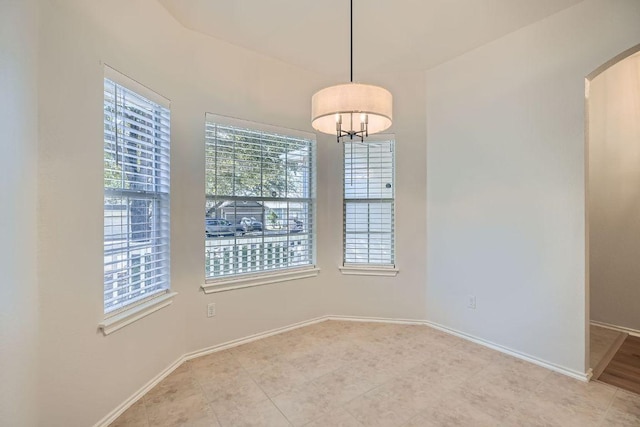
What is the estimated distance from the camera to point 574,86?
91.7 inches

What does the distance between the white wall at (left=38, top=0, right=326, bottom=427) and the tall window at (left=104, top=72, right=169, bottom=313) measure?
9 centimetres

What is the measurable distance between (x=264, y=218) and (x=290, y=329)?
1.23 meters

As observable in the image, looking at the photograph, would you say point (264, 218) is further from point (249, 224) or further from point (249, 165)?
point (249, 165)

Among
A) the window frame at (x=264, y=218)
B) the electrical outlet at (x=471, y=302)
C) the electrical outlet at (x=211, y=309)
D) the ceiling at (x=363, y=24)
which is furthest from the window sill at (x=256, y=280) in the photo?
the ceiling at (x=363, y=24)

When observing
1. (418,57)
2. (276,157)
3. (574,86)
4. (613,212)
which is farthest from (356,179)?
(613,212)

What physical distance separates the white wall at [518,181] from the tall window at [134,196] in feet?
8.74

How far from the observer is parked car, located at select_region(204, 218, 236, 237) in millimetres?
2750

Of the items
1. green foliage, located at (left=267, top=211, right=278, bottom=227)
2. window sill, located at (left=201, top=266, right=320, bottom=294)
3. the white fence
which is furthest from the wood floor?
green foliage, located at (left=267, top=211, right=278, bottom=227)

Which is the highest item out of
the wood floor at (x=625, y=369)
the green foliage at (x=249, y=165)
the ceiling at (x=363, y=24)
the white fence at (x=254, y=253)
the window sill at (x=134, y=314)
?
the ceiling at (x=363, y=24)

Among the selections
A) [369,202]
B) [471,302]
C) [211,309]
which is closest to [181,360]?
[211,309]

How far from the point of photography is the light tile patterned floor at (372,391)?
1882mm

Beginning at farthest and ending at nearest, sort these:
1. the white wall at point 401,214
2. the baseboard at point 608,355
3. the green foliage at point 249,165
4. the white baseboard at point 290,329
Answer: the white wall at point 401,214 < the green foliage at point 249,165 < the baseboard at point 608,355 < the white baseboard at point 290,329

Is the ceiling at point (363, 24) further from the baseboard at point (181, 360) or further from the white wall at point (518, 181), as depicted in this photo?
the baseboard at point (181, 360)

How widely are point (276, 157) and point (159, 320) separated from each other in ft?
5.95
